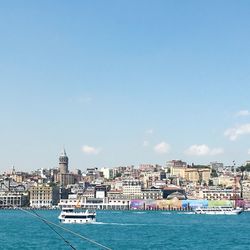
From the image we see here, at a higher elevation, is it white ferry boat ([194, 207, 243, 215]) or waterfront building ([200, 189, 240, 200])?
waterfront building ([200, 189, 240, 200])

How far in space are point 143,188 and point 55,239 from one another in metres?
97.0

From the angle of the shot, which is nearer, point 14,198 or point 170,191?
point 14,198

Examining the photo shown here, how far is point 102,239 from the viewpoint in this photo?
34656 mm

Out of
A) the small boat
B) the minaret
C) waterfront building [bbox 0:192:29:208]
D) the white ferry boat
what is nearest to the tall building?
the minaret

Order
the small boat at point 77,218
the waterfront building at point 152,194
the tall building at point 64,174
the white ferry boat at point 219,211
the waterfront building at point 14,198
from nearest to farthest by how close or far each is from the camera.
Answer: the small boat at point 77,218
the white ferry boat at point 219,211
the waterfront building at point 14,198
the waterfront building at point 152,194
the tall building at point 64,174

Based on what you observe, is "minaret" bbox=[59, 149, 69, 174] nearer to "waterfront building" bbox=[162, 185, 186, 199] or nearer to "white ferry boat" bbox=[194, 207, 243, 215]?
"waterfront building" bbox=[162, 185, 186, 199]

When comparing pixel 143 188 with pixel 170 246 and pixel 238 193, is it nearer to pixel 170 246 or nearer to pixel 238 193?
pixel 238 193

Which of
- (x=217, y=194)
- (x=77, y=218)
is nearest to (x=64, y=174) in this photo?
(x=217, y=194)

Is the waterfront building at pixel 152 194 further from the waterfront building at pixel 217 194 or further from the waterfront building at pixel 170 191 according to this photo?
the waterfront building at pixel 217 194

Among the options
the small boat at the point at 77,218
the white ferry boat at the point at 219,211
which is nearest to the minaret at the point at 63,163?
the white ferry boat at the point at 219,211

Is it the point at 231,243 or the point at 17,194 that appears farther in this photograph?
the point at 17,194

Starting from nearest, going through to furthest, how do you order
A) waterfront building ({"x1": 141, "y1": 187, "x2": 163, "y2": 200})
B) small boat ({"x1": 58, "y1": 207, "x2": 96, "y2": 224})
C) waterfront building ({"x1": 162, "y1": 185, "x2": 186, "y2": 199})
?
small boat ({"x1": 58, "y1": 207, "x2": 96, "y2": 224}) → waterfront building ({"x1": 141, "y1": 187, "x2": 163, "y2": 200}) → waterfront building ({"x1": 162, "y1": 185, "x2": 186, "y2": 199})

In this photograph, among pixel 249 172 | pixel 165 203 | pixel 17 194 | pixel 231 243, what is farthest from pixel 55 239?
pixel 249 172

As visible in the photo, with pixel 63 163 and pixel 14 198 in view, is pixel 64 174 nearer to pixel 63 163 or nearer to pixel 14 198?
pixel 63 163
